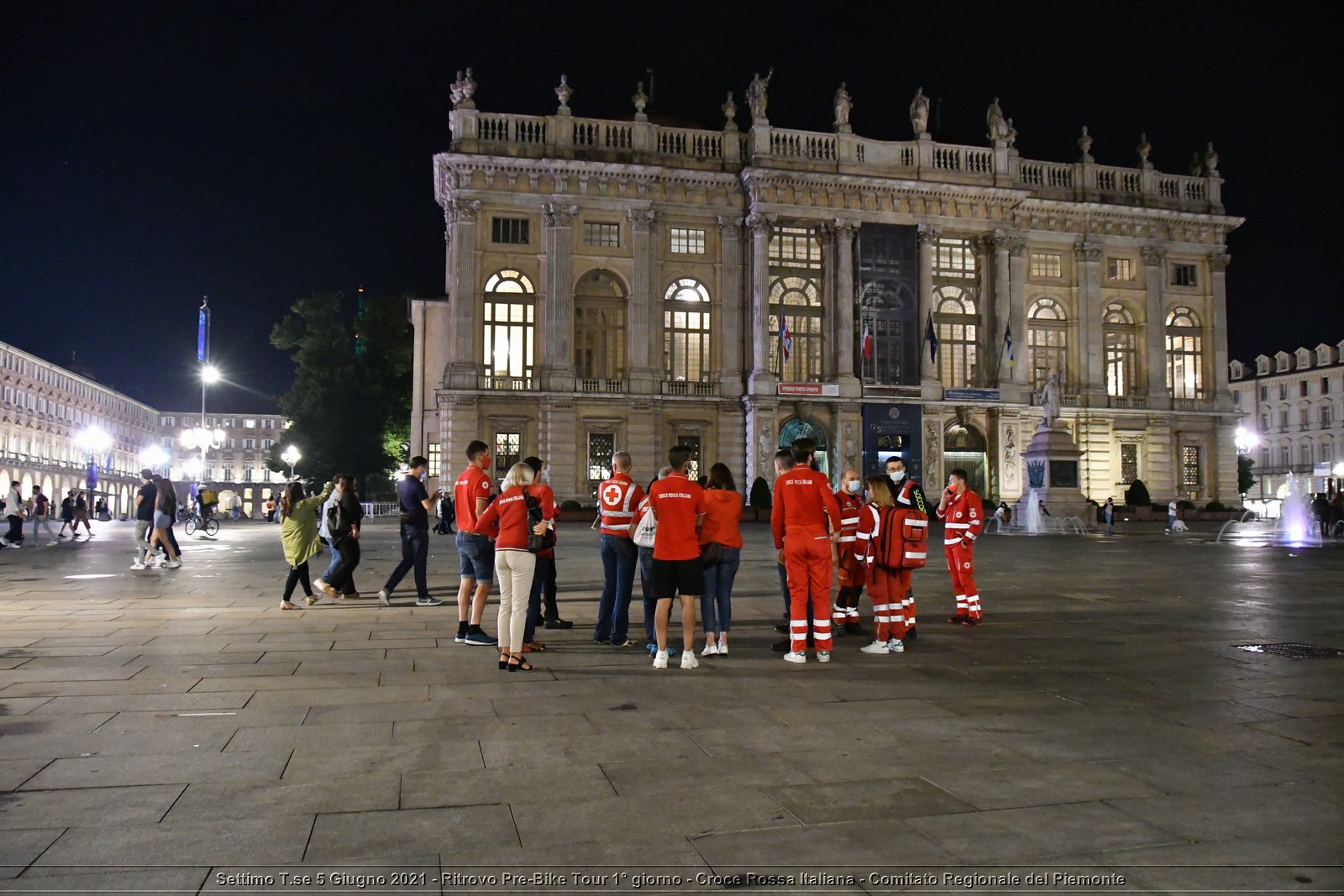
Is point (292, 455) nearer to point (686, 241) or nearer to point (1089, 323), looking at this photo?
point (686, 241)

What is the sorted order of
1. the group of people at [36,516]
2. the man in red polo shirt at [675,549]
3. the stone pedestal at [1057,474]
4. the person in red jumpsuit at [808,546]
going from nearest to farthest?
1. the man in red polo shirt at [675,549]
2. the person in red jumpsuit at [808,546]
3. the group of people at [36,516]
4. the stone pedestal at [1057,474]

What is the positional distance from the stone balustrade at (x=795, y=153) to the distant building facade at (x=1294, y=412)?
129ft

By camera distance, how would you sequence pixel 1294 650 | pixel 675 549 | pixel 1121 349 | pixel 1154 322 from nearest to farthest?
1. pixel 675 549
2. pixel 1294 650
3. pixel 1154 322
4. pixel 1121 349

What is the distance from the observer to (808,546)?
8.52 metres

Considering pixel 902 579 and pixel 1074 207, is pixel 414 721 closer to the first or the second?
pixel 902 579

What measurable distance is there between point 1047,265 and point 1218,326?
1069 cm

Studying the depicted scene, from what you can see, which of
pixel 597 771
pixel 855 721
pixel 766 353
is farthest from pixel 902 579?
pixel 766 353

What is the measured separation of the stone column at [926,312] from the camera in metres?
46.7

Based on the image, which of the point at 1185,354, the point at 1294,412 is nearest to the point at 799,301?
the point at 1185,354

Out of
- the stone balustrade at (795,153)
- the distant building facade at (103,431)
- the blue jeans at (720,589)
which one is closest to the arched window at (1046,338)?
the stone balustrade at (795,153)

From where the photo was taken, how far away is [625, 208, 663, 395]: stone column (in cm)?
4472

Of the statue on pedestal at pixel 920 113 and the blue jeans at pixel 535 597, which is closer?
the blue jeans at pixel 535 597

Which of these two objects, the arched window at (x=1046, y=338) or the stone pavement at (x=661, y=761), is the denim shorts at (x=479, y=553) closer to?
the stone pavement at (x=661, y=761)

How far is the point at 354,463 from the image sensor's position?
5503cm
